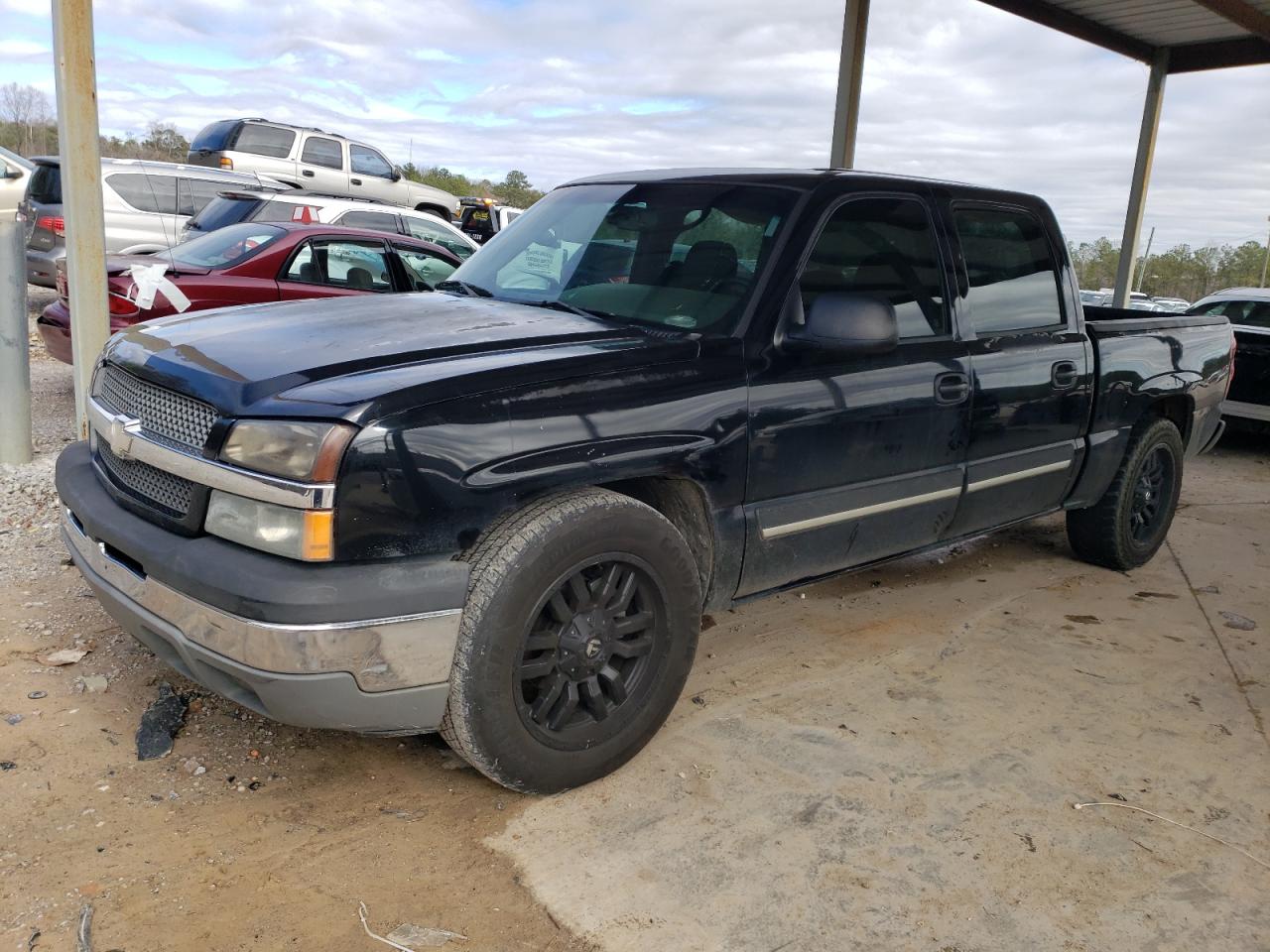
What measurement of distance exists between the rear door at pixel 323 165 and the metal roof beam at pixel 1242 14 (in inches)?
500

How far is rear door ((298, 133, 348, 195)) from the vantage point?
16.3m

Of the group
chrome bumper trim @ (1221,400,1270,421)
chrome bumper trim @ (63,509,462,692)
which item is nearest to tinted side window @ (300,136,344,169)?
chrome bumper trim @ (1221,400,1270,421)

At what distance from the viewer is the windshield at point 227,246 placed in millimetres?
7281

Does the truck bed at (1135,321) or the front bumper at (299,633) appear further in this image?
the truck bed at (1135,321)

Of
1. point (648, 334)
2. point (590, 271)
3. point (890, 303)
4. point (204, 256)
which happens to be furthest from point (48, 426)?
point (890, 303)

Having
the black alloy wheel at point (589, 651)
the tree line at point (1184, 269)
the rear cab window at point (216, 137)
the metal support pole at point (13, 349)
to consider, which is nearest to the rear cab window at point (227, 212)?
the metal support pole at point (13, 349)

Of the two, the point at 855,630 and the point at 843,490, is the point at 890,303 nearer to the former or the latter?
the point at 843,490

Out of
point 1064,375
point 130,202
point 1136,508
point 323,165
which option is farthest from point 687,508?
point 323,165

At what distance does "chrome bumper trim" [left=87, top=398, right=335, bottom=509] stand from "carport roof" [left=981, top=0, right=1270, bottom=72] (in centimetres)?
930

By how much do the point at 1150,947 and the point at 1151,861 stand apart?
1.28 ft

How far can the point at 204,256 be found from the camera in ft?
24.2

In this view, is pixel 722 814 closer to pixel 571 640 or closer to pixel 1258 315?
pixel 571 640

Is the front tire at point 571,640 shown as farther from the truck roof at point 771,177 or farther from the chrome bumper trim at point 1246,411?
the chrome bumper trim at point 1246,411

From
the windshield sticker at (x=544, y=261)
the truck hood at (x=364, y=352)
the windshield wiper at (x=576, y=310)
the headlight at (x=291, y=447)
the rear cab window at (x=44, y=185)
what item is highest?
the rear cab window at (x=44, y=185)
